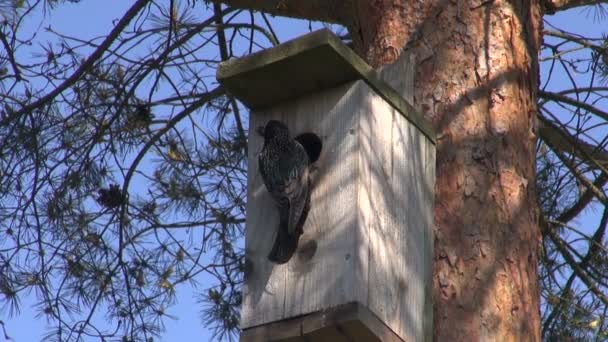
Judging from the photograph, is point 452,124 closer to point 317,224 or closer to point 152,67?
point 317,224

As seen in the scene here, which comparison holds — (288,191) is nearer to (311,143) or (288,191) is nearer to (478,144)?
(311,143)

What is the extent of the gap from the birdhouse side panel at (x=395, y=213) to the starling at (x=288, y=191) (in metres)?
0.16

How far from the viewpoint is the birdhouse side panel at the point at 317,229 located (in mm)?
3107

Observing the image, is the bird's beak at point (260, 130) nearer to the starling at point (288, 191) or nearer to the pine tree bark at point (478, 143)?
the starling at point (288, 191)

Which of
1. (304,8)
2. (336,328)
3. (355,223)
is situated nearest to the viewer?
(336,328)

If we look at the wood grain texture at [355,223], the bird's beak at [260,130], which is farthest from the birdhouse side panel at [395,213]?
the bird's beak at [260,130]

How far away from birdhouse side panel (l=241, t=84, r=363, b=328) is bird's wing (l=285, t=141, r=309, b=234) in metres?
0.04

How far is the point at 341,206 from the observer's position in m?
3.20

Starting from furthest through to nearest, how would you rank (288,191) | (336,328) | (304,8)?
(304,8)
(288,191)
(336,328)

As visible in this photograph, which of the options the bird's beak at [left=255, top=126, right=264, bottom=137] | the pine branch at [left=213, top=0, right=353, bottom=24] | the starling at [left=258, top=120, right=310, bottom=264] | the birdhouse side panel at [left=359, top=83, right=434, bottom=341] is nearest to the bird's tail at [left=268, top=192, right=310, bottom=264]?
the starling at [left=258, top=120, right=310, bottom=264]

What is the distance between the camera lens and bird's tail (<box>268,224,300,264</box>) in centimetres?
325

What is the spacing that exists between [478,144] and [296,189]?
588 mm

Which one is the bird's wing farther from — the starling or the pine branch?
the pine branch

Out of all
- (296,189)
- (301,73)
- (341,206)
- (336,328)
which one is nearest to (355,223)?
(341,206)
